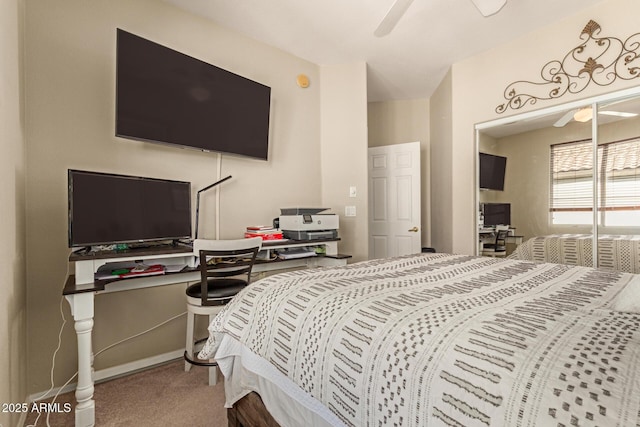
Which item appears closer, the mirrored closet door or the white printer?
the mirrored closet door

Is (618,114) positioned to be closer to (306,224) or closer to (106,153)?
(306,224)

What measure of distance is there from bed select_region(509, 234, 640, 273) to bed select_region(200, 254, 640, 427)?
4.74ft

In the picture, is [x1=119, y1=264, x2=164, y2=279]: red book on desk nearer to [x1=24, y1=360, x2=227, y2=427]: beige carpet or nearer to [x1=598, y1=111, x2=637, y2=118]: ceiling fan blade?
[x1=24, y1=360, x2=227, y2=427]: beige carpet

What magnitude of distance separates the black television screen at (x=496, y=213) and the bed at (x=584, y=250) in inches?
11.9

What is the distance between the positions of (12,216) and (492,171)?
3.75m

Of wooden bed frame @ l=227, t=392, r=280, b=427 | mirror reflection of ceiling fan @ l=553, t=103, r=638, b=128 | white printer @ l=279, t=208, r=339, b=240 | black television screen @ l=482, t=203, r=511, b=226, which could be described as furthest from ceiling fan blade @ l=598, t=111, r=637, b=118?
wooden bed frame @ l=227, t=392, r=280, b=427

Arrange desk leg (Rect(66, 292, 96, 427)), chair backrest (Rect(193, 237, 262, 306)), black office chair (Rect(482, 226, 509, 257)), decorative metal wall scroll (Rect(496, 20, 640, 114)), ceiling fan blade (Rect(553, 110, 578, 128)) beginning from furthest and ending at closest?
black office chair (Rect(482, 226, 509, 257))
ceiling fan blade (Rect(553, 110, 578, 128))
decorative metal wall scroll (Rect(496, 20, 640, 114))
chair backrest (Rect(193, 237, 262, 306))
desk leg (Rect(66, 292, 96, 427))

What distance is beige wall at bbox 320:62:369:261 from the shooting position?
10.7 ft

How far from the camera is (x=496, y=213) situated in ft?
10.5

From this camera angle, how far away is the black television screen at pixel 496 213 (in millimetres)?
3145

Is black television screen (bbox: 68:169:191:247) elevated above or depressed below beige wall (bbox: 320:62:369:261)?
below

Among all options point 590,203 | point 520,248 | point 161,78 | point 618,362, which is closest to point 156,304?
point 161,78

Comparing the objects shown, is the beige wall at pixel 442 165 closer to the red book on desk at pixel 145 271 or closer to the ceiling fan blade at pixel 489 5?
the ceiling fan blade at pixel 489 5

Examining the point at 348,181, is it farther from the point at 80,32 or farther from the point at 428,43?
the point at 80,32
